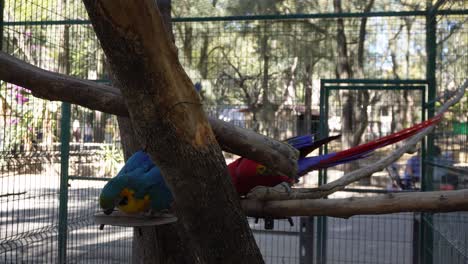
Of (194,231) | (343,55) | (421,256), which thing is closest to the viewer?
(194,231)

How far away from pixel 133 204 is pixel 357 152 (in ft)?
2.85

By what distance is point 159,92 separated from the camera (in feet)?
3.45

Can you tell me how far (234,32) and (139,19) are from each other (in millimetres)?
3421

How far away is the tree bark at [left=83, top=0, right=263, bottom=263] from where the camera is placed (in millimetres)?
975

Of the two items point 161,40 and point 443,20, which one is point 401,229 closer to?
point 443,20

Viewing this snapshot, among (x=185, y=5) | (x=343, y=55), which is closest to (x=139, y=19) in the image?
(x=185, y=5)

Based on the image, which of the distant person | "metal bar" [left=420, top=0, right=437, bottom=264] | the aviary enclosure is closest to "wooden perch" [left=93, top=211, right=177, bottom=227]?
the aviary enclosure

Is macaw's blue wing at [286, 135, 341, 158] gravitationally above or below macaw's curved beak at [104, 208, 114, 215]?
above

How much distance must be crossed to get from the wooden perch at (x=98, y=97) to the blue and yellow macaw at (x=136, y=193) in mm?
382

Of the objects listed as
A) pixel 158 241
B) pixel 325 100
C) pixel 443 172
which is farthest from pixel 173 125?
pixel 325 100

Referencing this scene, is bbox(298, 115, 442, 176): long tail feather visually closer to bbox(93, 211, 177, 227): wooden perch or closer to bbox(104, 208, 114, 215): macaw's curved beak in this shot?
bbox(93, 211, 177, 227): wooden perch

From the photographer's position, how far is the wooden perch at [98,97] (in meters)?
1.37

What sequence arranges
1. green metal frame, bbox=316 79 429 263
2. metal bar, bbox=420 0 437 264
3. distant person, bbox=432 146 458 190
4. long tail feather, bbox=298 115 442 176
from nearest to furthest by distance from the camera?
1. long tail feather, bbox=298 115 442 176
2. distant person, bbox=432 146 458 190
3. metal bar, bbox=420 0 437 264
4. green metal frame, bbox=316 79 429 263

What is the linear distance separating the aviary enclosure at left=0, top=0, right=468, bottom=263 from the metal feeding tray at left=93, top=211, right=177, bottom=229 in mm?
1487
